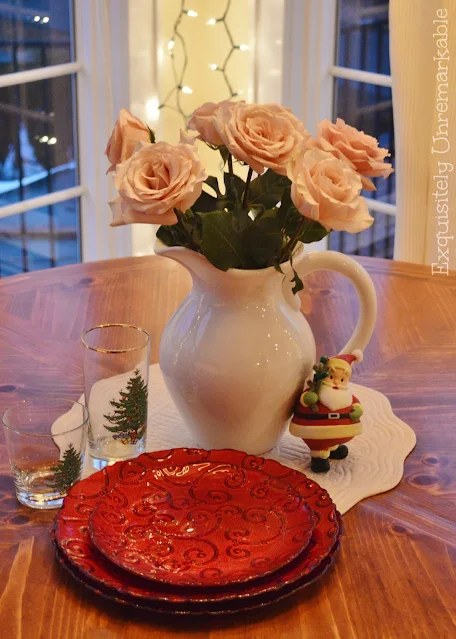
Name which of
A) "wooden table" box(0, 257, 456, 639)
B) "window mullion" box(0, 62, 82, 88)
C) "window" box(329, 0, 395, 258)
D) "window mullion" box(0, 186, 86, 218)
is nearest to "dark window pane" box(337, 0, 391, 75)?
"window" box(329, 0, 395, 258)

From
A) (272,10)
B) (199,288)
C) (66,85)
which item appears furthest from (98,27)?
(199,288)

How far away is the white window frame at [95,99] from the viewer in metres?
2.78

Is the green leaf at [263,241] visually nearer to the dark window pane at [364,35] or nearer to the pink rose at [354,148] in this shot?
the pink rose at [354,148]

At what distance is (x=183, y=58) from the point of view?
10.4 ft

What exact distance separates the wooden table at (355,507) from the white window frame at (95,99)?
1.27m

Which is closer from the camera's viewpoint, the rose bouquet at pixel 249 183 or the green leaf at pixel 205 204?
the rose bouquet at pixel 249 183

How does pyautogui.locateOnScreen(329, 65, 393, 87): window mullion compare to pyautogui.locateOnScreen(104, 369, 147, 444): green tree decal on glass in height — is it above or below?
above

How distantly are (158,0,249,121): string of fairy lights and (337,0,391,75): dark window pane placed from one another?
418mm

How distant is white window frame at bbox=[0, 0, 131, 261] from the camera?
278 cm

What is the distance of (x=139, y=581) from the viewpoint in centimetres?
83

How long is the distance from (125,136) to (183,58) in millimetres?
2276

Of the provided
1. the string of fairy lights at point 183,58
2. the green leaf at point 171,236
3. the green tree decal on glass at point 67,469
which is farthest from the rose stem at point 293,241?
the string of fairy lights at point 183,58

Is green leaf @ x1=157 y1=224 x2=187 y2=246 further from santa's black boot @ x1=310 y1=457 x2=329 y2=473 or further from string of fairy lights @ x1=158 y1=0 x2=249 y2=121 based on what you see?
string of fairy lights @ x1=158 y1=0 x2=249 y2=121

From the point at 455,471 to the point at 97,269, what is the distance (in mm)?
862
